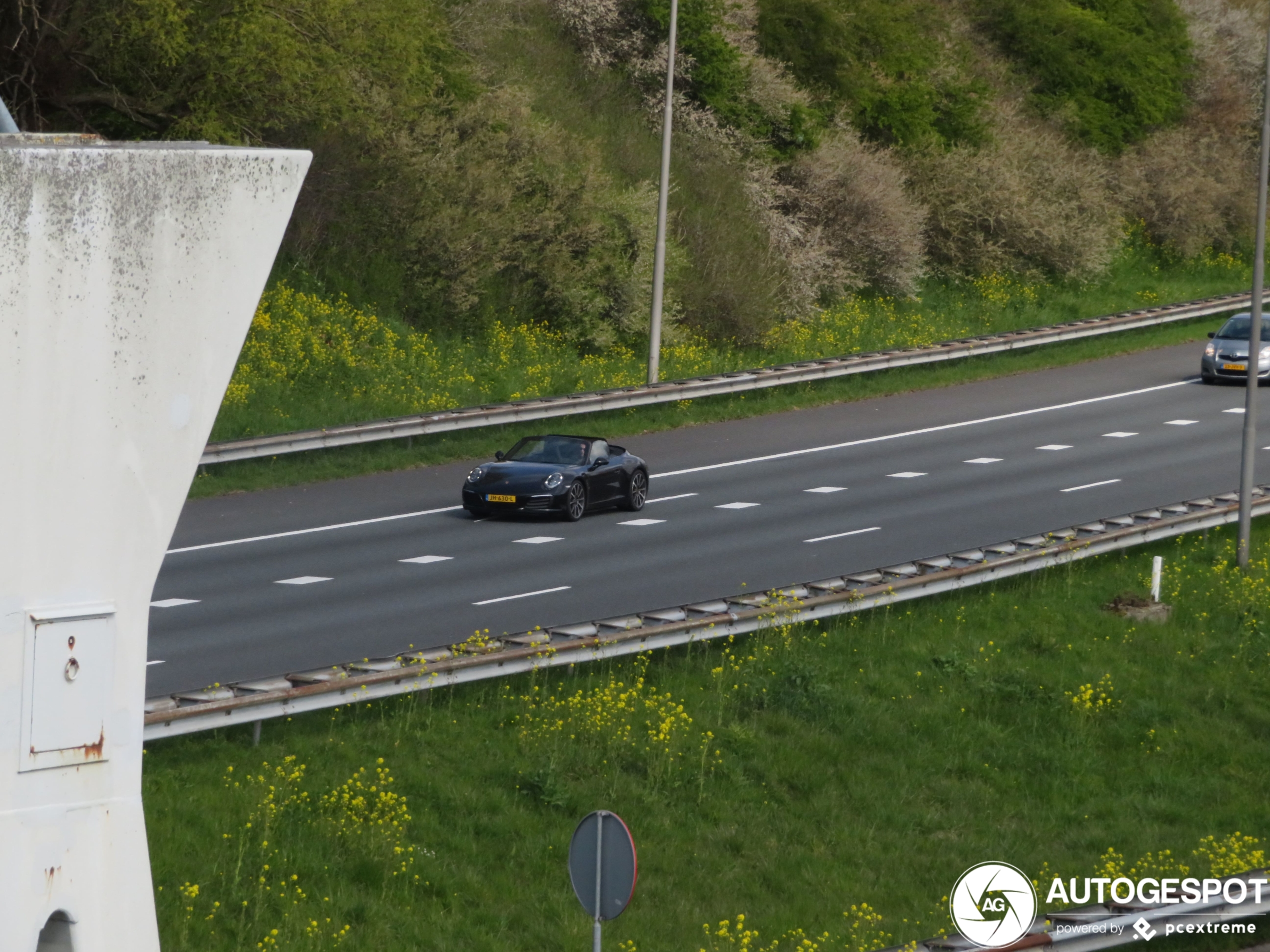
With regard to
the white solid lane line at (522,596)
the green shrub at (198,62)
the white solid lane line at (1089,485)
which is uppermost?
the green shrub at (198,62)

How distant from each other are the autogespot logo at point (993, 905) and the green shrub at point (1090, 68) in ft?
156

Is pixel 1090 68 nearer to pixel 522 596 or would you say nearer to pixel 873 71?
pixel 873 71

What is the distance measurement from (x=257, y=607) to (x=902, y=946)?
9693 millimetres

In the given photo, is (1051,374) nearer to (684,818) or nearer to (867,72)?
(867,72)

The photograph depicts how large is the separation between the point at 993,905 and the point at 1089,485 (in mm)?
15185

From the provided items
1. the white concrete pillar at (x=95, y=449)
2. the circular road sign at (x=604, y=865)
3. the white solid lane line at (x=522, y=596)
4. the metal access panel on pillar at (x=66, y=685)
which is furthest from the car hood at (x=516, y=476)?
the metal access panel on pillar at (x=66, y=685)

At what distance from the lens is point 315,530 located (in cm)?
2244

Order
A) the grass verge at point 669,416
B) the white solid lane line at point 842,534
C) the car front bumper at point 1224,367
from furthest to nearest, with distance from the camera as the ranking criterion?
the car front bumper at point 1224,367, the grass verge at point 669,416, the white solid lane line at point 842,534

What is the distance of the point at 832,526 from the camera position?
2322 cm

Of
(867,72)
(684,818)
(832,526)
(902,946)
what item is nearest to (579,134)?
(867,72)

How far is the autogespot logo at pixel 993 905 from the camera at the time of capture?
11.0 metres

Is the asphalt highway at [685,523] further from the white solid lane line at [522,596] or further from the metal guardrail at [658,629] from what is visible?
the metal guardrail at [658,629]

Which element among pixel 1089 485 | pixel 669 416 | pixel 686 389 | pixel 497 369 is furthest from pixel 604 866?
pixel 497 369

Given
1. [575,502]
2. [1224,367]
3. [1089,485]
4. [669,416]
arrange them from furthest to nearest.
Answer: [1224,367], [669,416], [1089,485], [575,502]
